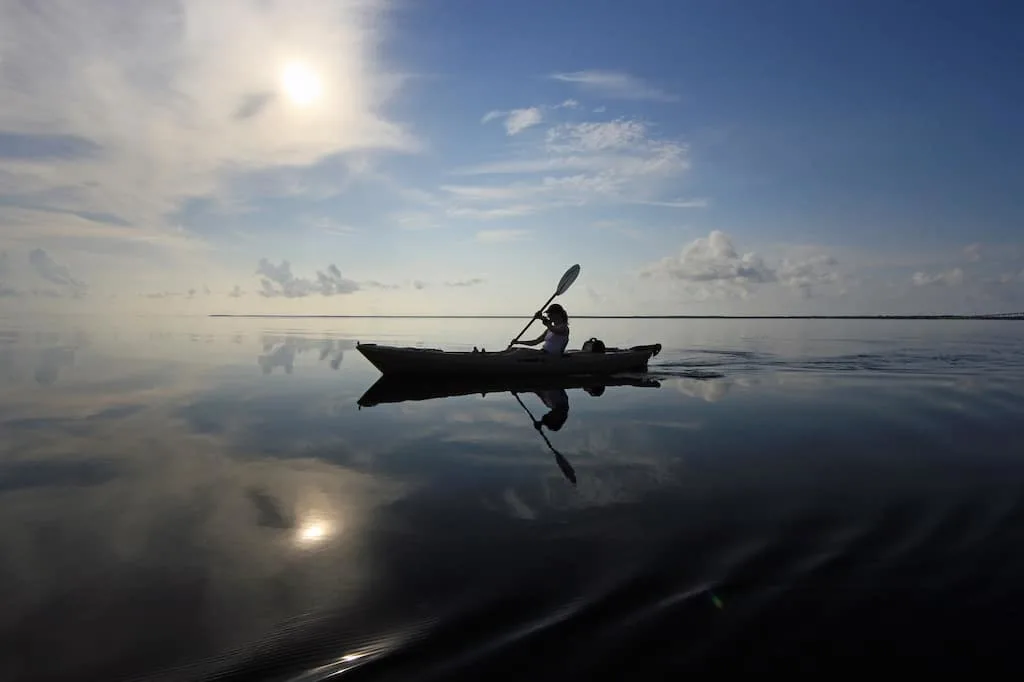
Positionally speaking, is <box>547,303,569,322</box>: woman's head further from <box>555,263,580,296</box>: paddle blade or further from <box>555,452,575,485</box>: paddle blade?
<box>555,452,575,485</box>: paddle blade

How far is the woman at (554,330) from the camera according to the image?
23172 mm

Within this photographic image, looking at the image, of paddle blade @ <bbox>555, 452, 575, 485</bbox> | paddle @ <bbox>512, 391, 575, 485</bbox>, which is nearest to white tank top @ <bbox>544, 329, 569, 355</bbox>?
paddle @ <bbox>512, 391, 575, 485</bbox>

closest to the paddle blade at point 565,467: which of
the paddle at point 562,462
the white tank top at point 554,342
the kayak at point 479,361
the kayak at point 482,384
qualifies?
the paddle at point 562,462

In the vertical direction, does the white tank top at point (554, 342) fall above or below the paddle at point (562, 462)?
above

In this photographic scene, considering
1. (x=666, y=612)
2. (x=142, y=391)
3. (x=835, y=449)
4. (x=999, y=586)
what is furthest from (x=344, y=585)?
(x=142, y=391)

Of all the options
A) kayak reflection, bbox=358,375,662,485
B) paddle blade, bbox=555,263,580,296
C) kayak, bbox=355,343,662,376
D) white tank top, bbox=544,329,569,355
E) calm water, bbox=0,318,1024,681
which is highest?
paddle blade, bbox=555,263,580,296

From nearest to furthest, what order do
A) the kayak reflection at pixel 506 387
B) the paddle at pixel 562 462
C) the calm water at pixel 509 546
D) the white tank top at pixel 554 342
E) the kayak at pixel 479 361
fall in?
the calm water at pixel 509 546
the paddle at pixel 562 462
the kayak reflection at pixel 506 387
the kayak at pixel 479 361
the white tank top at pixel 554 342

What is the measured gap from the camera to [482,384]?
23.2 m

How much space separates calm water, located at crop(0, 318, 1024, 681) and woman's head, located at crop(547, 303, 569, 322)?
27.8 feet

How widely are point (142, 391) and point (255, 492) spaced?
14.6 meters

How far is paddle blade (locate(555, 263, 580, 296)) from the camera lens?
2622cm

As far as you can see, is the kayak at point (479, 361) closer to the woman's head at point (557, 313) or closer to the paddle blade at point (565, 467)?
the woman's head at point (557, 313)

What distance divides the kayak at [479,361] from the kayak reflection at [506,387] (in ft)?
1.42

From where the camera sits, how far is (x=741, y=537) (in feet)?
21.9
